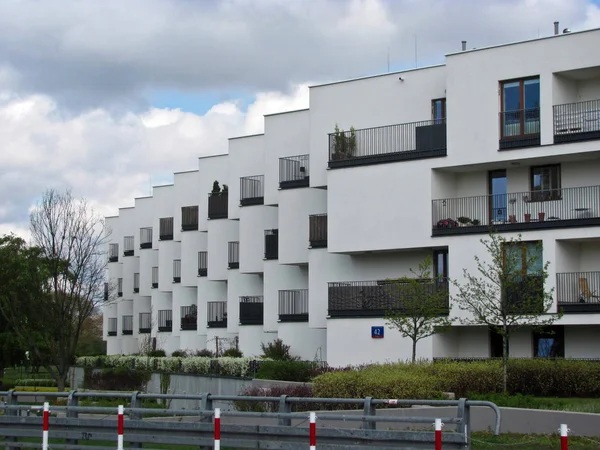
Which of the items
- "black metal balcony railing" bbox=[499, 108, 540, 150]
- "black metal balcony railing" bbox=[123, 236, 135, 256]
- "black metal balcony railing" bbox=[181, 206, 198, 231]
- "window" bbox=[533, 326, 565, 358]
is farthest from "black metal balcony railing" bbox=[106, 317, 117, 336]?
"black metal balcony railing" bbox=[499, 108, 540, 150]

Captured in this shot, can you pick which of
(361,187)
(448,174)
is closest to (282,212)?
(361,187)

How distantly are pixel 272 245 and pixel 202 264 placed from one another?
11.4 meters

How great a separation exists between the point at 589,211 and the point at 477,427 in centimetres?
1514

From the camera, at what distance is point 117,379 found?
52.2 meters

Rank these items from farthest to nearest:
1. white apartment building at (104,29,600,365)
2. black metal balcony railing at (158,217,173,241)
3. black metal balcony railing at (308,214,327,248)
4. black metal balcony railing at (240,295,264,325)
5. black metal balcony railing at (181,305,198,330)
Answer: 1. black metal balcony railing at (158,217,173,241)
2. black metal balcony railing at (181,305,198,330)
3. black metal balcony railing at (240,295,264,325)
4. black metal balcony railing at (308,214,327,248)
5. white apartment building at (104,29,600,365)

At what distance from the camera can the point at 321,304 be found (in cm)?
4491

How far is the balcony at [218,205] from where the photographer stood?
2226 inches

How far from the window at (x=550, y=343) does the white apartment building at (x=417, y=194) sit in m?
0.04

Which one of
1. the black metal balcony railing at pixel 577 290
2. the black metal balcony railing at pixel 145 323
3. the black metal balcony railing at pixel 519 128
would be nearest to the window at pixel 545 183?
the black metal balcony railing at pixel 519 128

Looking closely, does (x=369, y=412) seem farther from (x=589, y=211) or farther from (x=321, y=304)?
(x=321, y=304)

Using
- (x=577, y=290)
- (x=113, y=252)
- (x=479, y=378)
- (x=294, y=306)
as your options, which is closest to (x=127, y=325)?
(x=113, y=252)

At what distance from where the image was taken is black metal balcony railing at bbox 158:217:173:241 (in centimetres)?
6700

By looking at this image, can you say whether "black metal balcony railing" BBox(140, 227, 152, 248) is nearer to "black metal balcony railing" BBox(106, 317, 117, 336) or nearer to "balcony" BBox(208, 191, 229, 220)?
"black metal balcony railing" BBox(106, 317, 117, 336)

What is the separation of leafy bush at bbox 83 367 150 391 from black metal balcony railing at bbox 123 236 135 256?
71.0ft
